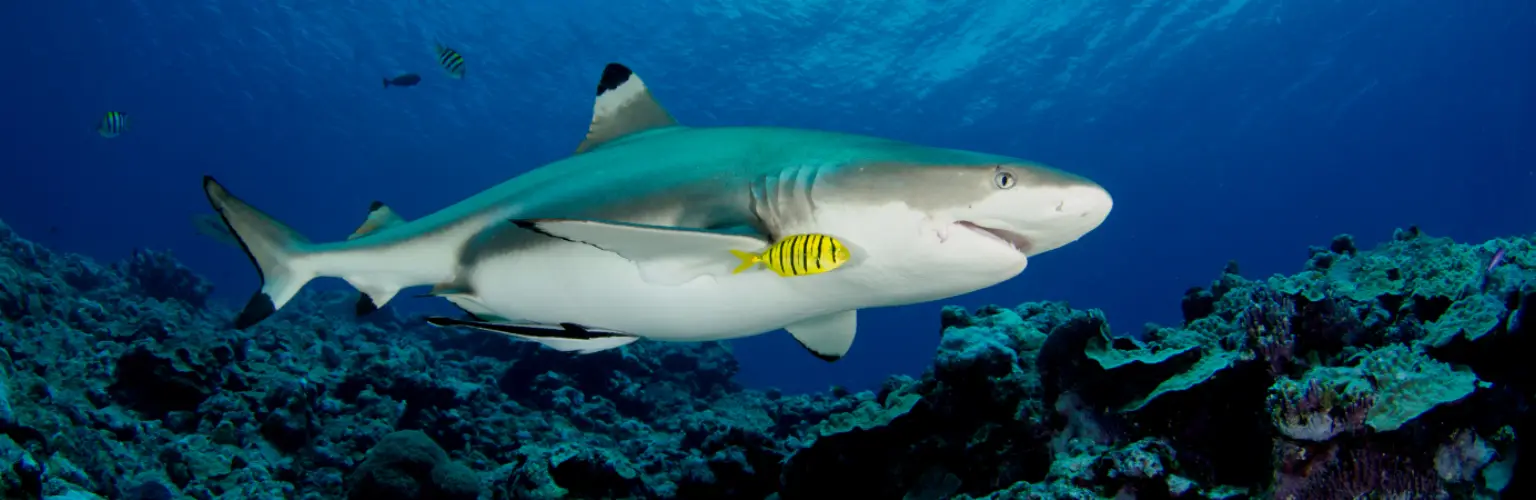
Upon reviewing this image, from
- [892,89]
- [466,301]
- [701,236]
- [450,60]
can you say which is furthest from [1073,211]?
[892,89]

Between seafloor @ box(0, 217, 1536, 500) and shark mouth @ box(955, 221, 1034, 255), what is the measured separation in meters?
0.95

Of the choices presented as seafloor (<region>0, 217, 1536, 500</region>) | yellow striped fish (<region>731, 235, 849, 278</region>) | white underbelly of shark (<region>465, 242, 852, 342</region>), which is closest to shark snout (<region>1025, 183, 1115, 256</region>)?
yellow striped fish (<region>731, 235, 849, 278</region>)

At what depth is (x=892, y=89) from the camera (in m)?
45.2

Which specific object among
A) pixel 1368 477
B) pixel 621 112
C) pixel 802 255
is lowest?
pixel 1368 477

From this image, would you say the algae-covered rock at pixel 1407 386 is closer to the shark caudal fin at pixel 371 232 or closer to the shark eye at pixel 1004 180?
the shark eye at pixel 1004 180

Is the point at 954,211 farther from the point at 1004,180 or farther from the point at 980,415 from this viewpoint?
the point at 980,415

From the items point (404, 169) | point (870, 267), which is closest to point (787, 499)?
point (870, 267)

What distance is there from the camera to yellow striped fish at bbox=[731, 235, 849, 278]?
2086mm

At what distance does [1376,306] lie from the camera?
4180 mm

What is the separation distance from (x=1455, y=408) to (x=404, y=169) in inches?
3245

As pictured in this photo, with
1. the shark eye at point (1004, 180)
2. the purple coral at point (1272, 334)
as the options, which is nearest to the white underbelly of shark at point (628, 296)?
the shark eye at point (1004, 180)

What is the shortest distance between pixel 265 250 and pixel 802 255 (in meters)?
2.76

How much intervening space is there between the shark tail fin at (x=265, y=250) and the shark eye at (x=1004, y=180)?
309cm

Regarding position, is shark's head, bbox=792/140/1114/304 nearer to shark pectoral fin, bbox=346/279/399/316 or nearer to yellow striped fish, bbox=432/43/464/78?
shark pectoral fin, bbox=346/279/399/316
